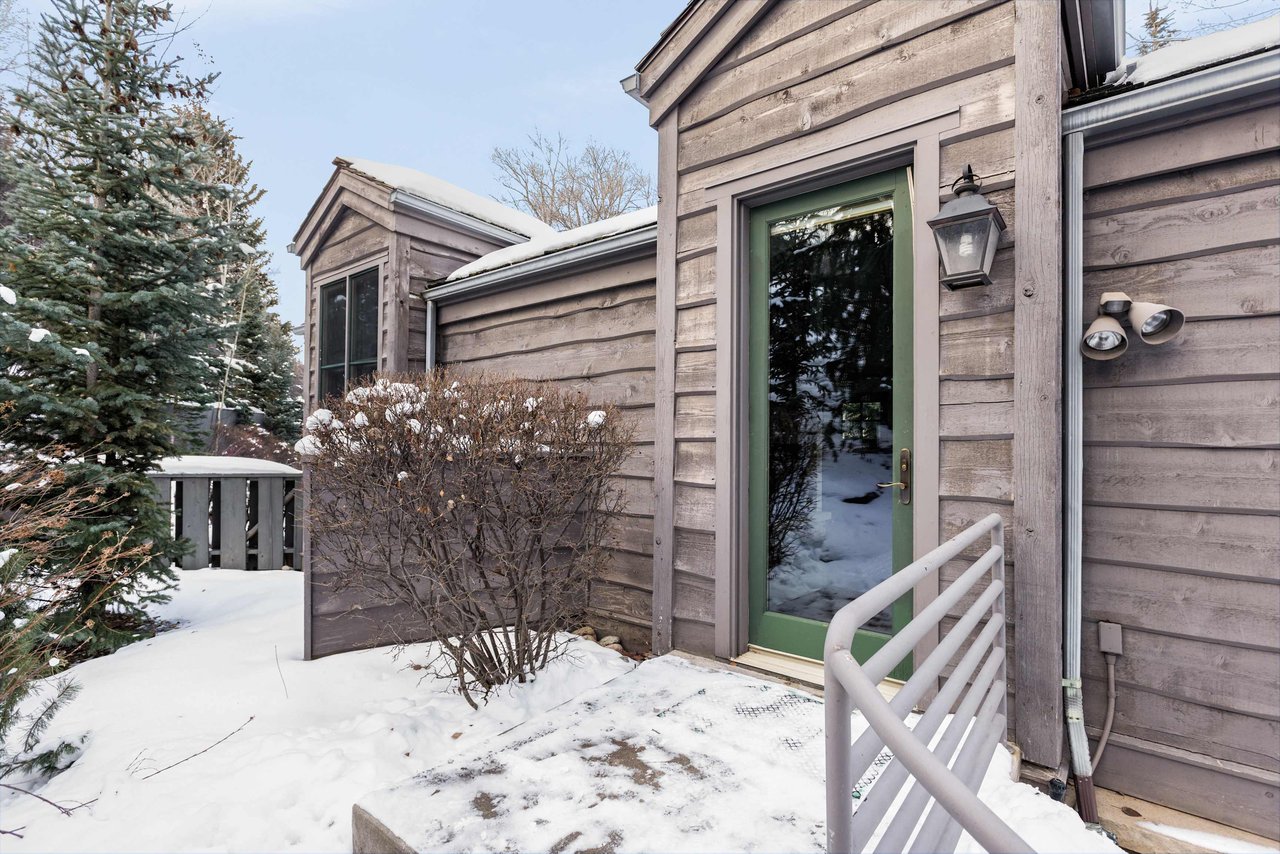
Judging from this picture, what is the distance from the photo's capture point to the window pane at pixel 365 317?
537 centimetres

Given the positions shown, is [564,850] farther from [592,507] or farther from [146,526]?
[146,526]

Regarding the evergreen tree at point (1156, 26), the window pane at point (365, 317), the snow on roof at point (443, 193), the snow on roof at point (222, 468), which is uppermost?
the evergreen tree at point (1156, 26)

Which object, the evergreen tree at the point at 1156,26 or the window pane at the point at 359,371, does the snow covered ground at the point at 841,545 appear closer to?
the window pane at the point at 359,371

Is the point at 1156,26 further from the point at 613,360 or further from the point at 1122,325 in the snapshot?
the point at 613,360

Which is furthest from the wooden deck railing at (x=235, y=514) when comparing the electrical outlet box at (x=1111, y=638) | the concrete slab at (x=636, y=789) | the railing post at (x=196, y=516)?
the electrical outlet box at (x=1111, y=638)

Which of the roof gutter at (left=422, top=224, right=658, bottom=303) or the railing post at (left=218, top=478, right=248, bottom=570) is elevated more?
the roof gutter at (left=422, top=224, right=658, bottom=303)

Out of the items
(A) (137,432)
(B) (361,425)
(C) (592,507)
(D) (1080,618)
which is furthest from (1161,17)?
(A) (137,432)

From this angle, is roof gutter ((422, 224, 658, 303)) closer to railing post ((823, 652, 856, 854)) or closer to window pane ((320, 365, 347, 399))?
window pane ((320, 365, 347, 399))

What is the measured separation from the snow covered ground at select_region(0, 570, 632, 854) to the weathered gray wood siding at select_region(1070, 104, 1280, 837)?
2.27 metres

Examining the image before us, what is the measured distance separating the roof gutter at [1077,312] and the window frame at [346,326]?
5.00 m

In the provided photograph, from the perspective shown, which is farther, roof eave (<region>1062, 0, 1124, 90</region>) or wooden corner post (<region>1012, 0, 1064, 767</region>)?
roof eave (<region>1062, 0, 1124, 90</region>)

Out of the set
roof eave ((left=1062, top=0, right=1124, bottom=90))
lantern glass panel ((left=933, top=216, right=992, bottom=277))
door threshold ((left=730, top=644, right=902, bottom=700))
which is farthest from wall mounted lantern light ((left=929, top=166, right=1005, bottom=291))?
door threshold ((left=730, top=644, right=902, bottom=700))

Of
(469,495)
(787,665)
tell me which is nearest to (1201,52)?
(787,665)

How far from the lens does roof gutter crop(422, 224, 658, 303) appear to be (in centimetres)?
358
